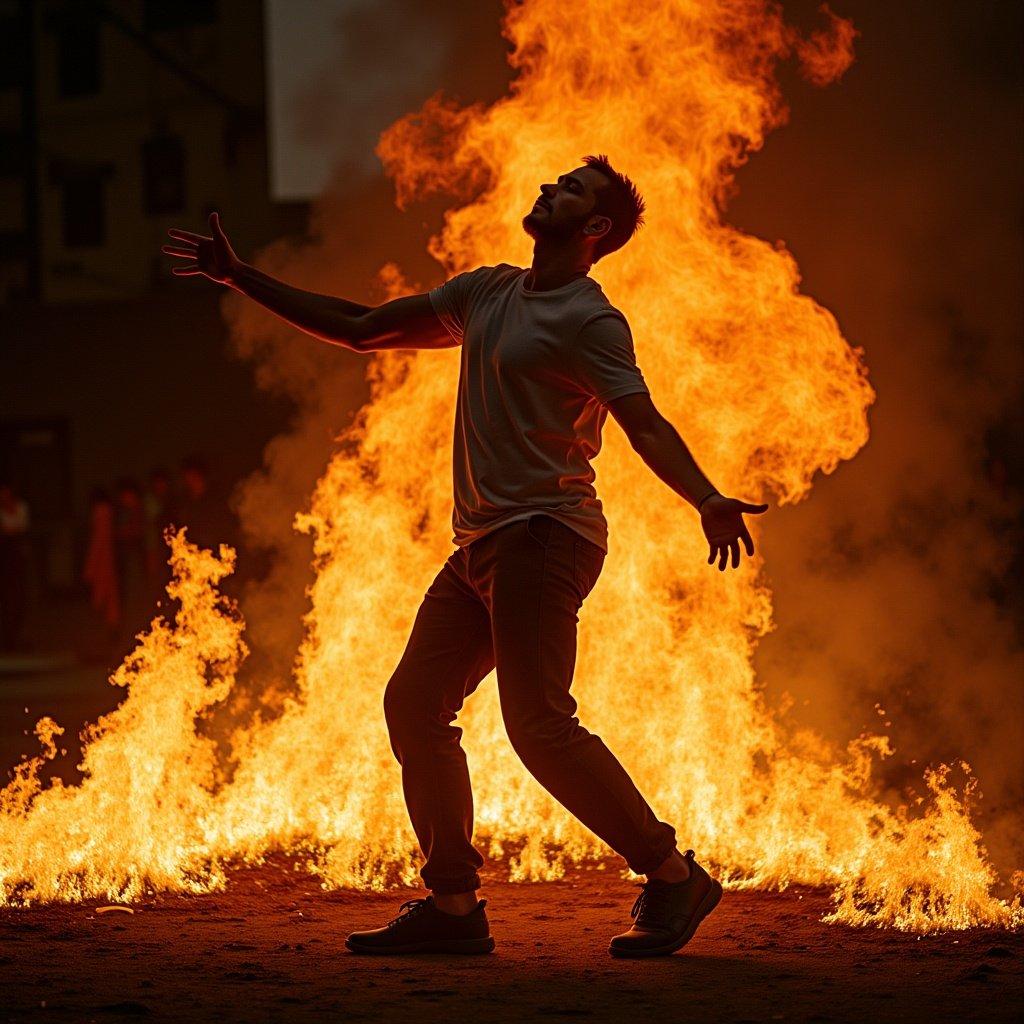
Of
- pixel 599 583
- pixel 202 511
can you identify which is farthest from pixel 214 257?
pixel 202 511

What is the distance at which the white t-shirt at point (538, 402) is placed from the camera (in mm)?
4414

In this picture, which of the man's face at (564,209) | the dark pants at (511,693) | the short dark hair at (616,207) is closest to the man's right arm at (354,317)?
the man's face at (564,209)

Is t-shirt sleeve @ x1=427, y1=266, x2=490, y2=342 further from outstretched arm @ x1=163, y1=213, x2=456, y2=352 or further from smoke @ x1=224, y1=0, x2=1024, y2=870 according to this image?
smoke @ x1=224, y1=0, x2=1024, y2=870

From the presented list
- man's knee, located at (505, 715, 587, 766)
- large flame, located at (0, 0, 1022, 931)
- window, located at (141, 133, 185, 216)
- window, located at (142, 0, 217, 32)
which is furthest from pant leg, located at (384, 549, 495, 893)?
window, located at (142, 0, 217, 32)

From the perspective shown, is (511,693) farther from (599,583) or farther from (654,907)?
(599,583)

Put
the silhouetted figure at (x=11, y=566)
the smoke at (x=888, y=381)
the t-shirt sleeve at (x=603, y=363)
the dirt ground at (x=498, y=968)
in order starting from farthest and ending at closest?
the silhouetted figure at (x=11, y=566) → the smoke at (x=888, y=381) → the t-shirt sleeve at (x=603, y=363) → the dirt ground at (x=498, y=968)

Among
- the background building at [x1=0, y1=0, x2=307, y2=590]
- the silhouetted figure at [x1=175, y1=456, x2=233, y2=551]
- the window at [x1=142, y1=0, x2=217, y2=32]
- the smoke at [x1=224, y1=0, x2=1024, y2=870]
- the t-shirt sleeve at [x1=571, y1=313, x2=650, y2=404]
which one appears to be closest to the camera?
the t-shirt sleeve at [x1=571, y1=313, x2=650, y2=404]

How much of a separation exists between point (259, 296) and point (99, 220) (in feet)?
99.3

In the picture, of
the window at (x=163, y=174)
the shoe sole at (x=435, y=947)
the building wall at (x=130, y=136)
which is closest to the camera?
the shoe sole at (x=435, y=947)

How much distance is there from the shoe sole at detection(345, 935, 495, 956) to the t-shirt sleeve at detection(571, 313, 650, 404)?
1416mm

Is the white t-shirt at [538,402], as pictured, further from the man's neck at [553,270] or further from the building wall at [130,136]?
the building wall at [130,136]

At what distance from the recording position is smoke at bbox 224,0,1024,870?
8.95m

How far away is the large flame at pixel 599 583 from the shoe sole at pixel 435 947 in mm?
1036

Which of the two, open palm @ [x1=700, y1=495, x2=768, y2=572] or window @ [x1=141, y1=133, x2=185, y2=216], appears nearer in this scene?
open palm @ [x1=700, y1=495, x2=768, y2=572]
